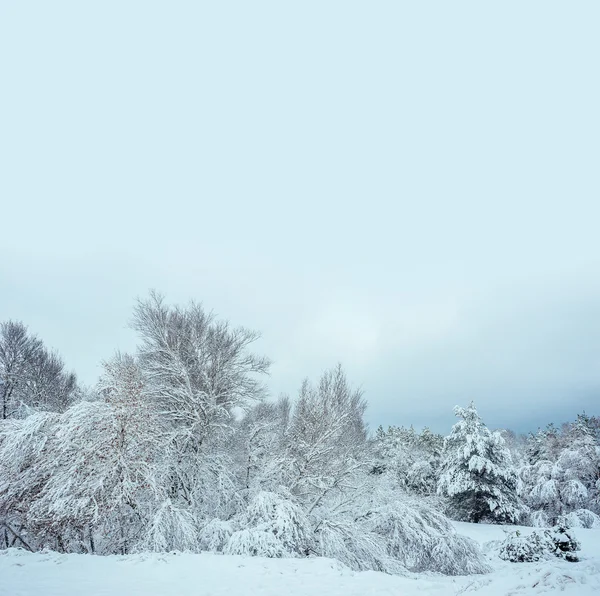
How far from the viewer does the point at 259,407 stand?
Answer: 16.7 metres

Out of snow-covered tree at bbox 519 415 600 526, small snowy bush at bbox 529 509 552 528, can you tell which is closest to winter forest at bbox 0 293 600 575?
small snowy bush at bbox 529 509 552 528

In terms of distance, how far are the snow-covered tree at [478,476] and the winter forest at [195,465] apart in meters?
9.39

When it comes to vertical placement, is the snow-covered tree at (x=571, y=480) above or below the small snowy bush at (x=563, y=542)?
below

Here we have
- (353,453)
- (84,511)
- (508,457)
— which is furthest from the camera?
(508,457)

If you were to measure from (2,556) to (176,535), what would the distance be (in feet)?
13.6

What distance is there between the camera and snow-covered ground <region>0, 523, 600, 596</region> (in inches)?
212

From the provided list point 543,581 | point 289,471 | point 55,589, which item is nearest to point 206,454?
point 289,471

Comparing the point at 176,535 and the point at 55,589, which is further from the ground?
the point at 55,589

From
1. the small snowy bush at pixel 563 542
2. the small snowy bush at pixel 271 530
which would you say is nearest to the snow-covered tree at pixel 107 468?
the small snowy bush at pixel 271 530

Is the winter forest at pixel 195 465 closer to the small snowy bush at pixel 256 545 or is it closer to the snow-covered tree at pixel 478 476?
the small snowy bush at pixel 256 545

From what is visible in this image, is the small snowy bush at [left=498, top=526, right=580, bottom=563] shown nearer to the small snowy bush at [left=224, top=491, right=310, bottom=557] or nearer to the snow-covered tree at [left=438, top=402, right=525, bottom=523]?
the small snowy bush at [left=224, top=491, right=310, bottom=557]

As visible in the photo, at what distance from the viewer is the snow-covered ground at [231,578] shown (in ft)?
17.7

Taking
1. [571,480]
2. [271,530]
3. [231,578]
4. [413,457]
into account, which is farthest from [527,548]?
[413,457]

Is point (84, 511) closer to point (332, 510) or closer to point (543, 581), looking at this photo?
point (332, 510)
